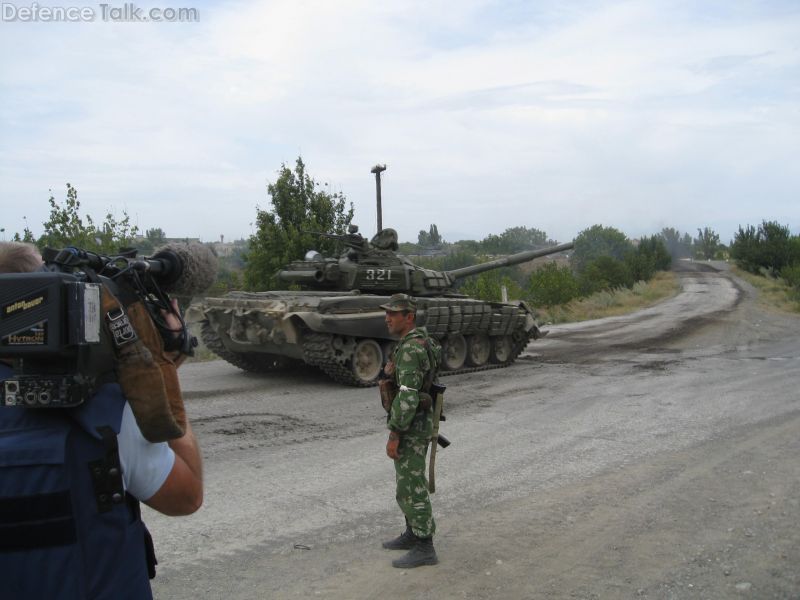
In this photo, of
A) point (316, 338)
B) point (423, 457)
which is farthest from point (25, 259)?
point (316, 338)

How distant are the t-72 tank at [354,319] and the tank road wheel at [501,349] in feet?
0.06

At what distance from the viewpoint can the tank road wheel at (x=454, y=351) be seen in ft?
43.2

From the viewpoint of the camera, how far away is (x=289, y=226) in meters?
20.9

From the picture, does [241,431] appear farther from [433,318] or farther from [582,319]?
[582,319]

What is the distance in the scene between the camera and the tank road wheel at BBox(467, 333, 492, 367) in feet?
44.9

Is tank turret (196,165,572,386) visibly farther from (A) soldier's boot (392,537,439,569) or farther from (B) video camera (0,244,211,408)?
(B) video camera (0,244,211,408)

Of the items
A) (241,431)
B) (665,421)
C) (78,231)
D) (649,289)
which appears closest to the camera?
(241,431)

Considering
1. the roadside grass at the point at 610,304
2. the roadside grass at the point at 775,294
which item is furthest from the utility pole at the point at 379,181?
the roadside grass at the point at 775,294

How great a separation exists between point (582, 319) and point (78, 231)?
1588 centimetres

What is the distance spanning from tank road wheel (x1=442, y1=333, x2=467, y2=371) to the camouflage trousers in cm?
827

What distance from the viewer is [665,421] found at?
349 inches

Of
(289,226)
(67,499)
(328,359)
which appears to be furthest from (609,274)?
(67,499)

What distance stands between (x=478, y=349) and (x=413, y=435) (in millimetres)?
9255

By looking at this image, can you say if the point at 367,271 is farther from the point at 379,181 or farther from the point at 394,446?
the point at 394,446
